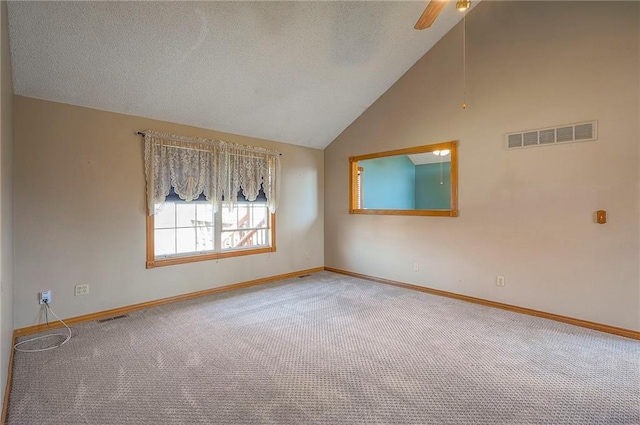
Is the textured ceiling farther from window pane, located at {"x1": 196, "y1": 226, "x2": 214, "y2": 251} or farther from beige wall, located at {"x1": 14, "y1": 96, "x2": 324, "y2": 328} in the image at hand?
window pane, located at {"x1": 196, "y1": 226, "x2": 214, "y2": 251}

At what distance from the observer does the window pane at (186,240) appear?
413 centimetres

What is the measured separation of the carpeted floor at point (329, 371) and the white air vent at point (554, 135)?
192 cm

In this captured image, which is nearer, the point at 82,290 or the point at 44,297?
the point at 44,297

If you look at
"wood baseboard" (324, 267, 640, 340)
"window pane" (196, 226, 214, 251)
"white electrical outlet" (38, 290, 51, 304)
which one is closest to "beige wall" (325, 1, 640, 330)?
"wood baseboard" (324, 267, 640, 340)

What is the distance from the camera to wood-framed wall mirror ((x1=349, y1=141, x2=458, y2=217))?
227 inches

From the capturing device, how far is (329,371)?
233 cm

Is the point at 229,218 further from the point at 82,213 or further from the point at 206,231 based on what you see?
the point at 82,213

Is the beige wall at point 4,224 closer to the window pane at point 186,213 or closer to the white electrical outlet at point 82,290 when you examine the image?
the white electrical outlet at point 82,290

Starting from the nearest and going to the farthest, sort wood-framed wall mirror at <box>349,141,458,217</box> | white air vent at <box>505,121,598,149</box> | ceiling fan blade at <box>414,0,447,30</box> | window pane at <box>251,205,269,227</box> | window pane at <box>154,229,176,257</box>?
ceiling fan blade at <box>414,0,447,30</box> < white air vent at <box>505,121,598,149</box> < window pane at <box>154,229,176,257</box> < window pane at <box>251,205,269,227</box> < wood-framed wall mirror at <box>349,141,458,217</box>

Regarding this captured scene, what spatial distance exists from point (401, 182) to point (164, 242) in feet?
18.0

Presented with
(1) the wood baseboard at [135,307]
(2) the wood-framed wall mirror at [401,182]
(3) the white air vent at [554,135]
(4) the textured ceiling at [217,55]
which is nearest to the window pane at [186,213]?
(1) the wood baseboard at [135,307]

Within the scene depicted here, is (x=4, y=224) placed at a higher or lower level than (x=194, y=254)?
higher

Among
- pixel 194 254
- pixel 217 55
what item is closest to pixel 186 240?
pixel 194 254

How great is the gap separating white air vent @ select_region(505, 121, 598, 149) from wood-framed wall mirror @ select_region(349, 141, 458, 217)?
2.24 meters
